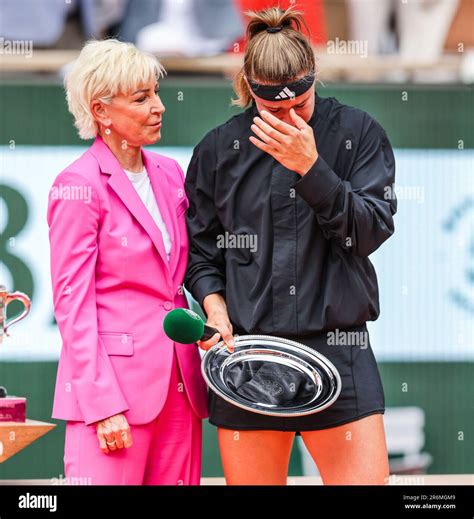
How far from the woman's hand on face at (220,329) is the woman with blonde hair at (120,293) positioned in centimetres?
10

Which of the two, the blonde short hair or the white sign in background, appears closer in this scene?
the blonde short hair

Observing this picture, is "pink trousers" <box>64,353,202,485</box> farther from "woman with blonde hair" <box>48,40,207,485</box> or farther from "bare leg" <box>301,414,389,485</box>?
"bare leg" <box>301,414,389,485</box>

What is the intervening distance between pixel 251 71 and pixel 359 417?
85 cm

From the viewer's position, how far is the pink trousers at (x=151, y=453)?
2.62 m

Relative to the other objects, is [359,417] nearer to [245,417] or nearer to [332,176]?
[245,417]

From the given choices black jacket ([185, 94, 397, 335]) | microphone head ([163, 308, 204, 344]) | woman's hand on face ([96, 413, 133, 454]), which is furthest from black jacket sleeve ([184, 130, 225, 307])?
woman's hand on face ([96, 413, 133, 454])

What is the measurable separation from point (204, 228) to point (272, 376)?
1.32ft

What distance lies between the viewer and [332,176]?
8.16 ft

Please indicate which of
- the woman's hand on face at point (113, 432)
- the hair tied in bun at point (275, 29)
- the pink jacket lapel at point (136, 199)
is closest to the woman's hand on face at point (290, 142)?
the hair tied in bun at point (275, 29)

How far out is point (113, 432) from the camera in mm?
2584

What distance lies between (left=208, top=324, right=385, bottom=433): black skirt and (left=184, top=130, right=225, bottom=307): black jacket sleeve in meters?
0.15

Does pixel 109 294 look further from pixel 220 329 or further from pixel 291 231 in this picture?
pixel 291 231

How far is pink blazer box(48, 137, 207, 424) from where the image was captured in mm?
2598
